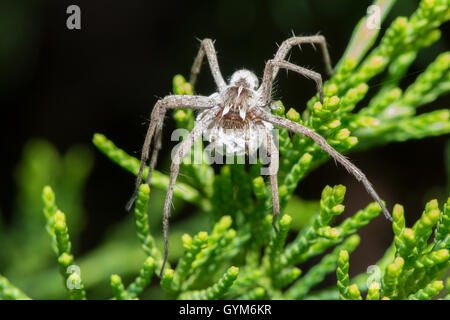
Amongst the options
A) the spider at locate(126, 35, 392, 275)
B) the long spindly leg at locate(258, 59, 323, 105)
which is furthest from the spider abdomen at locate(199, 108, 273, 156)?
the long spindly leg at locate(258, 59, 323, 105)

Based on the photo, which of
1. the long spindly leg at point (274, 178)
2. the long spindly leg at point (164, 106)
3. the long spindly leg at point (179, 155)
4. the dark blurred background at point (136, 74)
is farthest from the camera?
the dark blurred background at point (136, 74)

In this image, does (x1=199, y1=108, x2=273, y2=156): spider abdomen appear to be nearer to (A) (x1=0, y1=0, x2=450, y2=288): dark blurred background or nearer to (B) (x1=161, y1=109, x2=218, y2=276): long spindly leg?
(B) (x1=161, y1=109, x2=218, y2=276): long spindly leg

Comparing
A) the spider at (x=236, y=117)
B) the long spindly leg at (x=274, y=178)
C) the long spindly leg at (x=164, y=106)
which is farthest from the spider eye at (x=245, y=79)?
the long spindly leg at (x=274, y=178)

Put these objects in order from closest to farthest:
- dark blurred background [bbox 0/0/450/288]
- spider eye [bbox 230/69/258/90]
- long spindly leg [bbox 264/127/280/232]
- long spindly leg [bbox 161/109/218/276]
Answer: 1. long spindly leg [bbox 264/127/280/232]
2. long spindly leg [bbox 161/109/218/276]
3. spider eye [bbox 230/69/258/90]
4. dark blurred background [bbox 0/0/450/288]

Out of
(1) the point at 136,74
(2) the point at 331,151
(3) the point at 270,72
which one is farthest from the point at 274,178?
(1) the point at 136,74

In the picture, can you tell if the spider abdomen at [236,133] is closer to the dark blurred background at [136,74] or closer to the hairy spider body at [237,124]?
the hairy spider body at [237,124]
